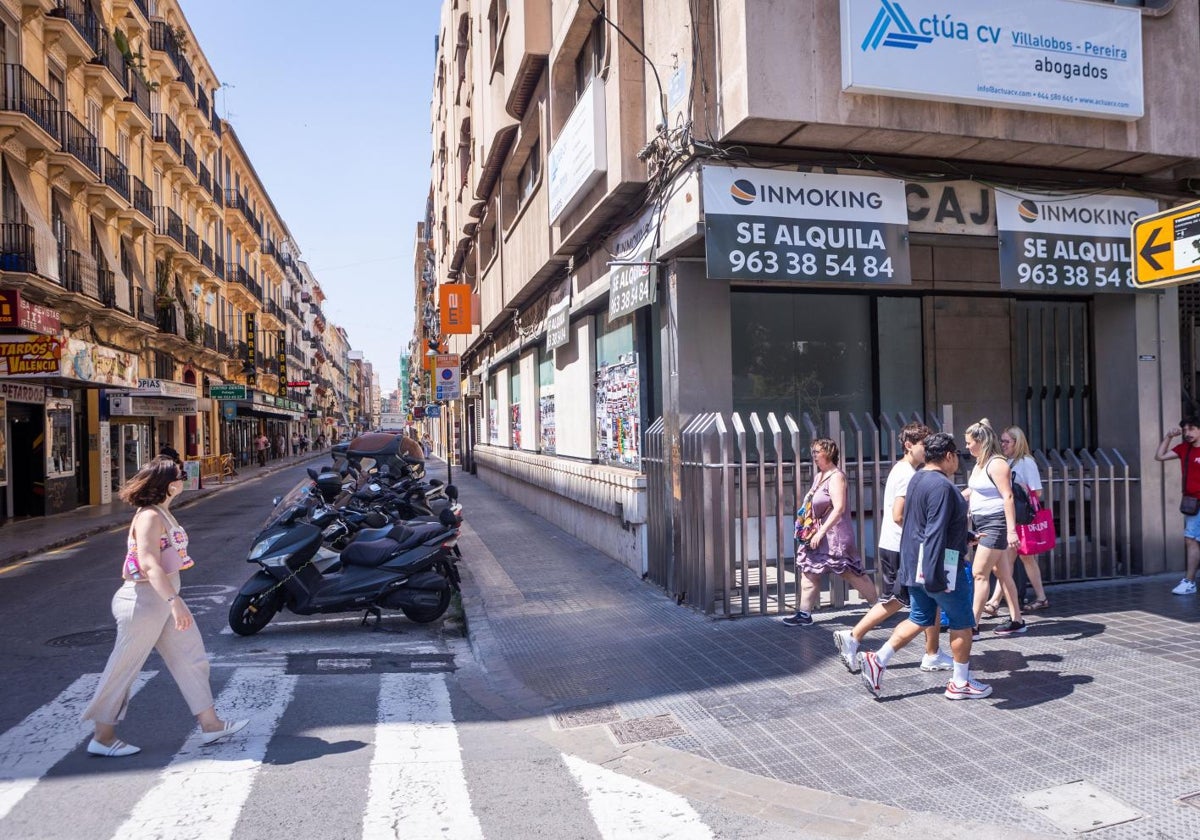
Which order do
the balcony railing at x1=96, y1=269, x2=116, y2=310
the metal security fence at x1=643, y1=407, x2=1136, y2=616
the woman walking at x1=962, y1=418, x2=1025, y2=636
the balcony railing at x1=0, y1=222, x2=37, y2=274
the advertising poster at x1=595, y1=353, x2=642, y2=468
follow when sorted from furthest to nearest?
the balcony railing at x1=96, y1=269, x2=116, y2=310 < the balcony railing at x1=0, y1=222, x2=37, y2=274 < the advertising poster at x1=595, y1=353, x2=642, y2=468 < the metal security fence at x1=643, y1=407, x2=1136, y2=616 < the woman walking at x1=962, y1=418, x2=1025, y2=636

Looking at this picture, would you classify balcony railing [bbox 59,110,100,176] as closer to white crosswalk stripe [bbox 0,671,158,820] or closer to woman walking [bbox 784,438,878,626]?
white crosswalk stripe [bbox 0,671,158,820]

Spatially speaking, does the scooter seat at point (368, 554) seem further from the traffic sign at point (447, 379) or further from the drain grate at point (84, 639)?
the traffic sign at point (447, 379)

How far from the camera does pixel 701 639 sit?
7.36 metres

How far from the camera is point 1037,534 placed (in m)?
8.05

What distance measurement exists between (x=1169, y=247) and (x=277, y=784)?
6.16 metres

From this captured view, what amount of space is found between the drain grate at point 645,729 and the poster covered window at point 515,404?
14881 millimetres

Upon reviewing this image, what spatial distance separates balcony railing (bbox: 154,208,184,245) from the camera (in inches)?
1275

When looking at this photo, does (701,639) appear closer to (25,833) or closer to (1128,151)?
(25,833)

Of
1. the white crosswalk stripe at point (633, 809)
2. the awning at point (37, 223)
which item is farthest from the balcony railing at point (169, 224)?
the white crosswalk stripe at point (633, 809)

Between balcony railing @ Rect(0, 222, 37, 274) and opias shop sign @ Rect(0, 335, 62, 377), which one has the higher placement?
balcony railing @ Rect(0, 222, 37, 274)

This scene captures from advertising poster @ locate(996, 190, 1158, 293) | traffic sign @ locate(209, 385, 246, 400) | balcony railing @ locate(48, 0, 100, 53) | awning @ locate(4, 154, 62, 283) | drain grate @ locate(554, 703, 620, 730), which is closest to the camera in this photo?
drain grate @ locate(554, 703, 620, 730)

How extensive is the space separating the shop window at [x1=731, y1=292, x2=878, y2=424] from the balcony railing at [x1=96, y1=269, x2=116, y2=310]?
68.3 feet

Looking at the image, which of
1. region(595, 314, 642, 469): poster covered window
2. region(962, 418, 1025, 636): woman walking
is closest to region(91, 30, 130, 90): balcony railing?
region(595, 314, 642, 469): poster covered window

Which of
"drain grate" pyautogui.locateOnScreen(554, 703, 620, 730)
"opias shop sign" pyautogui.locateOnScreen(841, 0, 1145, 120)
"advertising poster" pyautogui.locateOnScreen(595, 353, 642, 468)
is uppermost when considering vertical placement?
"opias shop sign" pyautogui.locateOnScreen(841, 0, 1145, 120)
